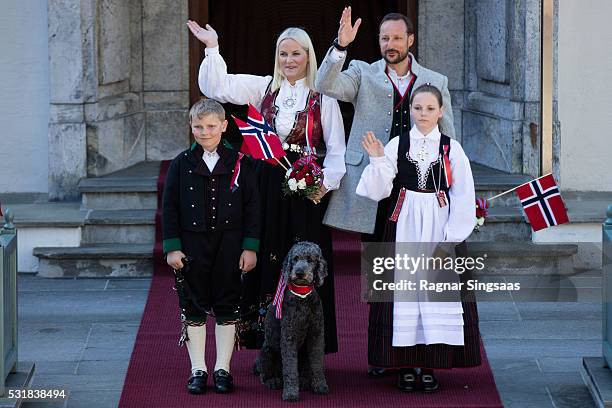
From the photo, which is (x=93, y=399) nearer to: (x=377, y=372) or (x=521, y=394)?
(x=377, y=372)

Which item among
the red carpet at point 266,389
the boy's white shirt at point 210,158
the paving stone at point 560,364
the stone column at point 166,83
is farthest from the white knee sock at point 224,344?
the stone column at point 166,83

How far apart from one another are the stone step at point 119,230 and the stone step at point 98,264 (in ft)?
0.89

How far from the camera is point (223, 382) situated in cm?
673

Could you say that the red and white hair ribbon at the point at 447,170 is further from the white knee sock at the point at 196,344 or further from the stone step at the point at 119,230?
the stone step at the point at 119,230

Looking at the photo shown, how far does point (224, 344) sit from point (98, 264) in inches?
118

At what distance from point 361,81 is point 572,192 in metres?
4.30

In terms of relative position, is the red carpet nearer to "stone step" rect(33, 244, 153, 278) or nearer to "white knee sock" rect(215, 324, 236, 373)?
"white knee sock" rect(215, 324, 236, 373)

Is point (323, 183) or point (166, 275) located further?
point (166, 275)

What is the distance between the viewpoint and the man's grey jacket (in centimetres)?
687

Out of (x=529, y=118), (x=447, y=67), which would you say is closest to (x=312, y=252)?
(x=529, y=118)

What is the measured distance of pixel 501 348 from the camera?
7.69m

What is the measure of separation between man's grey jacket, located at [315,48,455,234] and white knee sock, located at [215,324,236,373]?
75 cm

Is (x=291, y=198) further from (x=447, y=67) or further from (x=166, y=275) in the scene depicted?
(x=447, y=67)

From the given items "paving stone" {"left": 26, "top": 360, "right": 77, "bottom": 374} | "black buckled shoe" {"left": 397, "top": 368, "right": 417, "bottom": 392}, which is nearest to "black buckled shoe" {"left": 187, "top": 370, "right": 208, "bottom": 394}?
"paving stone" {"left": 26, "top": 360, "right": 77, "bottom": 374}
